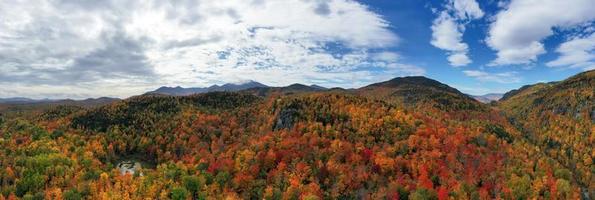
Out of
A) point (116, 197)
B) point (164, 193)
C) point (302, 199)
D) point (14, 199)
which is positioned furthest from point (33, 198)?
point (302, 199)

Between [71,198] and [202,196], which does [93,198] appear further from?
[202,196]

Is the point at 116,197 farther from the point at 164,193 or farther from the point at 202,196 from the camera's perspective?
the point at 202,196

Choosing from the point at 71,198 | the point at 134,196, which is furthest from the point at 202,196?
the point at 71,198

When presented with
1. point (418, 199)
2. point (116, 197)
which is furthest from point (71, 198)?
point (418, 199)

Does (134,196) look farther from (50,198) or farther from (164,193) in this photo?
(50,198)

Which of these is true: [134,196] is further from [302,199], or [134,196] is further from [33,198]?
[302,199]

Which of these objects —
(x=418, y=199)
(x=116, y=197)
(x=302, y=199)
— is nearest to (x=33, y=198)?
(x=116, y=197)
